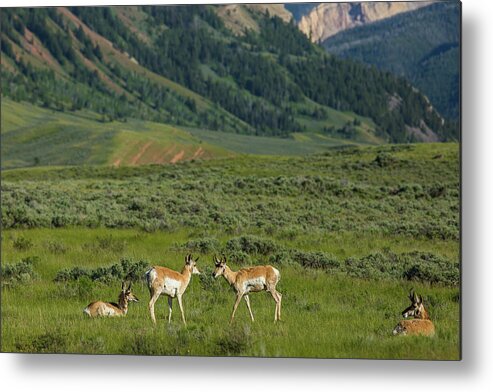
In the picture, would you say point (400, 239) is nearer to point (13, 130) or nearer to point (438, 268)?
point (438, 268)

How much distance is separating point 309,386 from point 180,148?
2600 inches

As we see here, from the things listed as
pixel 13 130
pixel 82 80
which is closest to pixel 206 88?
pixel 82 80

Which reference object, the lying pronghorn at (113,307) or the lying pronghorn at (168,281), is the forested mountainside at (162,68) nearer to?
the lying pronghorn at (113,307)

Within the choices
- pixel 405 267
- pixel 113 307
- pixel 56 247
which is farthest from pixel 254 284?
pixel 56 247

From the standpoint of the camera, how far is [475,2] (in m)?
13.2

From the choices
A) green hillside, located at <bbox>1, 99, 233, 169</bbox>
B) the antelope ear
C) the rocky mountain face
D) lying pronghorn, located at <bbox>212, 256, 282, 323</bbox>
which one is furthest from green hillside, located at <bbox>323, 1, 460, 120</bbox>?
green hillside, located at <bbox>1, 99, 233, 169</bbox>

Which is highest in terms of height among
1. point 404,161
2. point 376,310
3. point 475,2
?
point 475,2

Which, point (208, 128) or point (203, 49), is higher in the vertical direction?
point (203, 49)

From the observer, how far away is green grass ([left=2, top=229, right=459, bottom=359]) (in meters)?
13.2

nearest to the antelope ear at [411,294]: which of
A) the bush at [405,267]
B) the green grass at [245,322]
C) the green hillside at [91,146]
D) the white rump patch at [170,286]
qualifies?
the green grass at [245,322]

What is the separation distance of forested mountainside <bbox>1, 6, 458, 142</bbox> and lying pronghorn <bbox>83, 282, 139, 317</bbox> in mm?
63874

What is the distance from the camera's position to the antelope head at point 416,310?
1361 cm

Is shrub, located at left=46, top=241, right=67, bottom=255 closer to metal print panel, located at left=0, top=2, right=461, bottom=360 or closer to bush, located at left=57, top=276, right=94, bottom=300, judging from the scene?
metal print panel, located at left=0, top=2, right=461, bottom=360

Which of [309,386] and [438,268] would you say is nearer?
[309,386]
